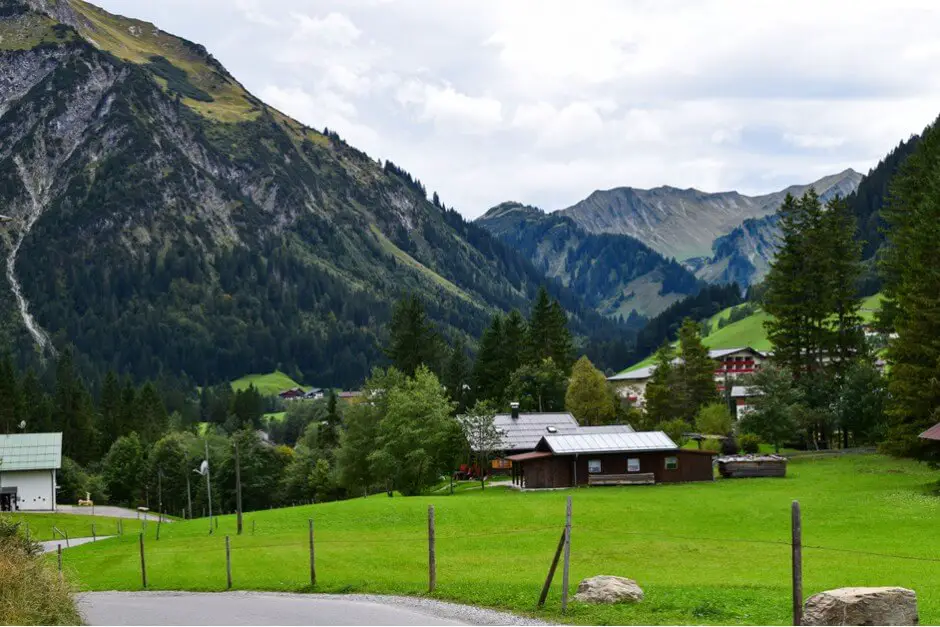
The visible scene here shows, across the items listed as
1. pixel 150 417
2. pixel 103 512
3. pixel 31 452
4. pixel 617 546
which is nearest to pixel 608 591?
pixel 617 546

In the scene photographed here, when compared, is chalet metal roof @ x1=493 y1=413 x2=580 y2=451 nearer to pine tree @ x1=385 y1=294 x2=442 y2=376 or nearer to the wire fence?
pine tree @ x1=385 y1=294 x2=442 y2=376

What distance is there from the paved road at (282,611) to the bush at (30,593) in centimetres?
349

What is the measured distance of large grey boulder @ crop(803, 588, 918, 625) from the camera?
693 inches

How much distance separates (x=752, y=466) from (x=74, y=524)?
6140 centimetres

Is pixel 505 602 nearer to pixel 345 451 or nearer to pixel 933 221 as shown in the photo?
pixel 933 221

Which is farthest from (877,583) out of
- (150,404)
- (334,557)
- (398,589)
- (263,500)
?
(150,404)

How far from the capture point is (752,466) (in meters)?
72.8

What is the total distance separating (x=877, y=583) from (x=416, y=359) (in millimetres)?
98395

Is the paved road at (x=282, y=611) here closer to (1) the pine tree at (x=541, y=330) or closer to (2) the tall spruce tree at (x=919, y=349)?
(2) the tall spruce tree at (x=919, y=349)

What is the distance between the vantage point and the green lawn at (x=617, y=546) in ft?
85.7

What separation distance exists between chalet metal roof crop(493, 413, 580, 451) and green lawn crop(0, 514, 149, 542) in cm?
3494

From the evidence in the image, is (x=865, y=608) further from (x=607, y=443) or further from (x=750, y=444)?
(x=750, y=444)

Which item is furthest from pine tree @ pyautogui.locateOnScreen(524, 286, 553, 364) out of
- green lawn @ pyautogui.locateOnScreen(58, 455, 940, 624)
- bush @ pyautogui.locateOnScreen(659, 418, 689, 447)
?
green lawn @ pyautogui.locateOnScreen(58, 455, 940, 624)

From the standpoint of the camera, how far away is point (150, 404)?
168m
